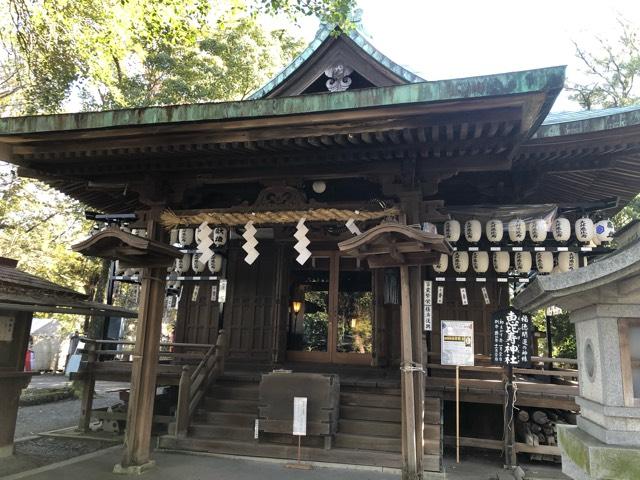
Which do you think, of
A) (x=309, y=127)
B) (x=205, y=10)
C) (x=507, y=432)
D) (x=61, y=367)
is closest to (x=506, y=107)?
(x=309, y=127)

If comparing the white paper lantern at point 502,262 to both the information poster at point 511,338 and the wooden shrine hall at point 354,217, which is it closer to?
the wooden shrine hall at point 354,217

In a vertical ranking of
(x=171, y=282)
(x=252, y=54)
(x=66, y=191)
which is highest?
(x=252, y=54)

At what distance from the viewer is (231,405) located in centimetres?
808

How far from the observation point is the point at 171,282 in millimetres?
10719

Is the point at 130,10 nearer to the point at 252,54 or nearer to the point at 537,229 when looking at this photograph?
the point at 537,229

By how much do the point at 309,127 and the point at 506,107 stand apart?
2.37 metres

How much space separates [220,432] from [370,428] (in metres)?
2.54

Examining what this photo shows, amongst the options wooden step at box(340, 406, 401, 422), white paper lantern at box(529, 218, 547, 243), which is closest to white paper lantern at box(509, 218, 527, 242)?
white paper lantern at box(529, 218, 547, 243)

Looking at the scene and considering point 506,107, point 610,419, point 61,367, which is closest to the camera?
point 610,419

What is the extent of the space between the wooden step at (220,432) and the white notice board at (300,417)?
107 centimetres

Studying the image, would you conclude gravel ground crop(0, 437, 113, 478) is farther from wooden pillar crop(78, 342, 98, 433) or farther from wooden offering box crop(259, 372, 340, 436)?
wooden offering box crop(259, 372, 340, 436)

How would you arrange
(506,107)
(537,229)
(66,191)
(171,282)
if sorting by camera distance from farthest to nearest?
(171,282) < (66,191) < (537,229) < (506,107)

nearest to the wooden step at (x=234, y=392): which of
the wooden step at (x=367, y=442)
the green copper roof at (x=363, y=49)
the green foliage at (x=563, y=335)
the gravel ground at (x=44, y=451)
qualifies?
the wooden step at (x=367, y=442)

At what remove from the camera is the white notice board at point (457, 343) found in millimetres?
7473
